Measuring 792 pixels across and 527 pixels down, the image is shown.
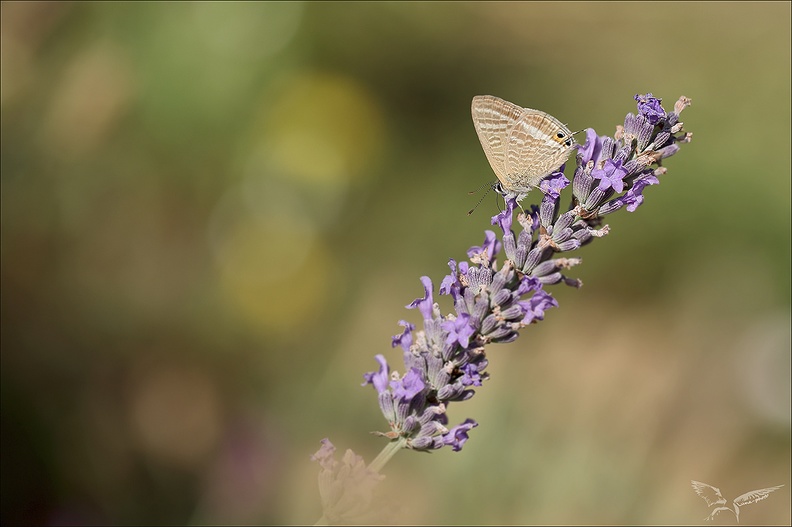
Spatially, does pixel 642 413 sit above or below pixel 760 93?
below

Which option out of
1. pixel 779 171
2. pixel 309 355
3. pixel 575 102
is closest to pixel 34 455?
Result: pixel 309 355

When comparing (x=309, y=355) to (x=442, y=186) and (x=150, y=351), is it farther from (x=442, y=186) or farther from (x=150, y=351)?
(x=442, y=186)

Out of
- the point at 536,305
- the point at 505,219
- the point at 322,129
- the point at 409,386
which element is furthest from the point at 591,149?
the point at 322,129

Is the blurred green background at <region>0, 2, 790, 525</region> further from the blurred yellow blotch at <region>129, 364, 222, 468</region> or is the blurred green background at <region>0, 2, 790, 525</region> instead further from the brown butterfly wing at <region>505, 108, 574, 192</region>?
the brown butterfly wing at <region>505, 108, 574, 192</region>

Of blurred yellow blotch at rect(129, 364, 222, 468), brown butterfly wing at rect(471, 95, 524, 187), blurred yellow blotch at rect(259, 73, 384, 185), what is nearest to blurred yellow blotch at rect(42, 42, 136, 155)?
blurred yellow blotch at rect(259, 73, 384, 185)

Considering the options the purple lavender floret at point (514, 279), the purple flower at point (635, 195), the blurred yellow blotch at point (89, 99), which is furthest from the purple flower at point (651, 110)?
the blurred yellow blotch at point (89, 99)

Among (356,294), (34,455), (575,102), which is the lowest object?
(34,455)

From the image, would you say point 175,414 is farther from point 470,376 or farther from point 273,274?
point 470,376
